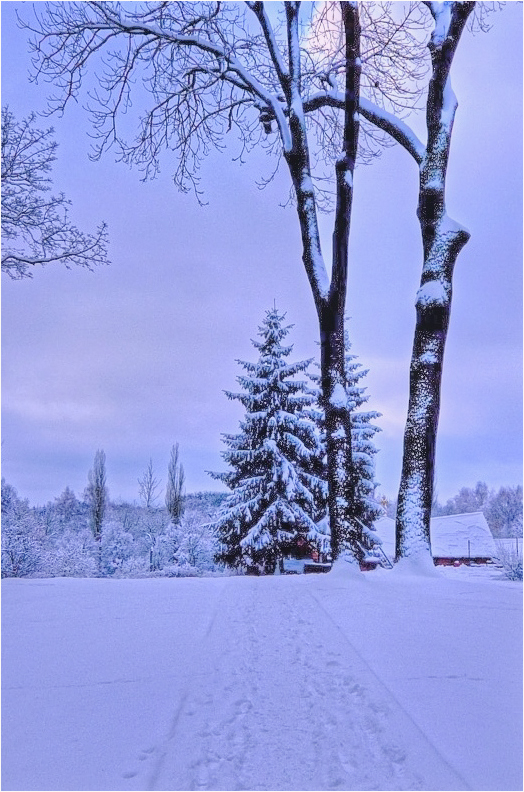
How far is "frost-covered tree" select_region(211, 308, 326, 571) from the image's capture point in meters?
17.6

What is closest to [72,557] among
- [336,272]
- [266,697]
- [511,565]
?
[511,565]

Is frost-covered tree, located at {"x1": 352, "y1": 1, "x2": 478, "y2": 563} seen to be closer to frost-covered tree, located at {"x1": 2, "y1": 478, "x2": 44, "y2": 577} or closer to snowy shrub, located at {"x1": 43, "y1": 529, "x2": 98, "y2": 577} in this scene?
frost-covered tree, located at {"x1": 2, "y1": 478, "x2": 44, "y2": 577}

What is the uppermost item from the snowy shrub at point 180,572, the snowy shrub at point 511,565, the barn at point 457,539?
the snowy shrub at point 511,565

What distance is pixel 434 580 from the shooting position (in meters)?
6.30

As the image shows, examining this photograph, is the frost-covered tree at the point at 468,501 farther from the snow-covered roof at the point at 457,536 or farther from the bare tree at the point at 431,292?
the bare tree at the point at 431,292

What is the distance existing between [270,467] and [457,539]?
22642mm

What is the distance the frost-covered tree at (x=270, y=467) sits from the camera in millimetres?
17609

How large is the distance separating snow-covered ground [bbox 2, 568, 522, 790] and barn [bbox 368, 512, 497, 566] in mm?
29334

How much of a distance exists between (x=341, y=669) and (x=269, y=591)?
10.5 ft

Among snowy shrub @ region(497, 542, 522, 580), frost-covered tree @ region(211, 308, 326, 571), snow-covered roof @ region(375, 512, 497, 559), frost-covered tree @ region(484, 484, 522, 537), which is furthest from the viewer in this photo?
frost-covered tree @ region(484, 484, 522, 537)

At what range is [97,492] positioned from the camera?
41.1 meters

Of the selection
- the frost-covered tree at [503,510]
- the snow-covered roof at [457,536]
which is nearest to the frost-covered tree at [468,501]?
the frost-covered tree at [503,510]

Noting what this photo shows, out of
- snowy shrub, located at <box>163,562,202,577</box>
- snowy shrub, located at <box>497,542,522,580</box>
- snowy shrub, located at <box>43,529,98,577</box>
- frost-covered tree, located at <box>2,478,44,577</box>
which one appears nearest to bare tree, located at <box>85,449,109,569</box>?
snowy shrub, located at <box>43,529,98,577</box>

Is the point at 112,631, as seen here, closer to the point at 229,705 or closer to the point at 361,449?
the point at 229,705
